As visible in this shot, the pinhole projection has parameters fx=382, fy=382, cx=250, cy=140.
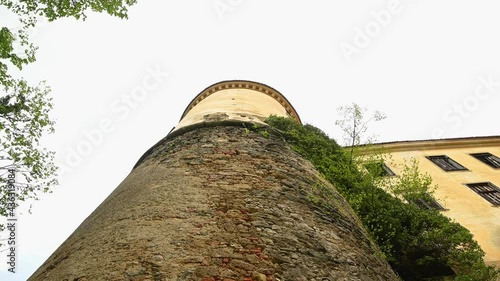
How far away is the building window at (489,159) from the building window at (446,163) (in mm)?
1332

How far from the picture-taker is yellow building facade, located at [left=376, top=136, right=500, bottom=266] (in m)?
10.5

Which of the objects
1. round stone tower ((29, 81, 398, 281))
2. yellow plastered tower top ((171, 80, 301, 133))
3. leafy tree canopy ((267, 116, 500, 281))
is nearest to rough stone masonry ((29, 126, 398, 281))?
round stone tower ((29, 81, 398, 281))

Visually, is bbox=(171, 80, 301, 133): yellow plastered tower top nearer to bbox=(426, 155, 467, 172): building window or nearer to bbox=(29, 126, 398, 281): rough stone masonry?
bbox=(29, 126, 398, 281): rough stone masonry

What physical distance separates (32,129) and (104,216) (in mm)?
7978

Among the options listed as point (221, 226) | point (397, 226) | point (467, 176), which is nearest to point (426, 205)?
point (467, 176)

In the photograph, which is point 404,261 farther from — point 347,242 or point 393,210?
point 347,242

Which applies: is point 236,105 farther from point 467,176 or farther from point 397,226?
point 467,176

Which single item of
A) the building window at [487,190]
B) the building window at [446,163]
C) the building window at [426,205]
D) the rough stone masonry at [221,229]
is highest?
the building window at [446,163]

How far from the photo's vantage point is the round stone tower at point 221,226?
355cm

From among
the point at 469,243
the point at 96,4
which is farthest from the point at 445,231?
the point at 96,4

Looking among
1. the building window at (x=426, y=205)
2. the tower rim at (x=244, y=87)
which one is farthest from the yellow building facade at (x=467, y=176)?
the tower rim at (x=244, y=87)

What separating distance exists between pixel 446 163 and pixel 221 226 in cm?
1342

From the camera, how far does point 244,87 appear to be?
1371 cm

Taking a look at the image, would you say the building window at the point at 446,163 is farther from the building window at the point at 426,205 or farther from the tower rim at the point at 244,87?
the tower rim at the point at 244,87
